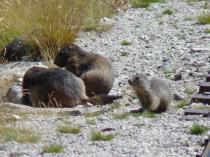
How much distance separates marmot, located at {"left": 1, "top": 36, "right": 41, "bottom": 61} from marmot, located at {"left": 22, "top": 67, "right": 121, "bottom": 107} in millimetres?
2717

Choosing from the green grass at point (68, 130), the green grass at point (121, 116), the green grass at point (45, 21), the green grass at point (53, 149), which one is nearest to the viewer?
the green grass at point (53, 149)

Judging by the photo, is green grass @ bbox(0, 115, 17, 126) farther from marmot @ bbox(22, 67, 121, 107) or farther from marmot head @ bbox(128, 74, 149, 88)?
marmot @ bbox(22, 67, 121, 107)

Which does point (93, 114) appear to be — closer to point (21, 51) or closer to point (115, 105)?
point (115, 105)

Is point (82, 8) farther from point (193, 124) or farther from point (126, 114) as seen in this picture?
point (193, 124)

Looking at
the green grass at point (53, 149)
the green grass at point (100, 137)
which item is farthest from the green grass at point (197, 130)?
the green grass at point (53, 149)

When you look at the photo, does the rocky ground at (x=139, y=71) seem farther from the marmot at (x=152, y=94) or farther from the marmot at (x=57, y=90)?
the marmot at (x=57, y=90)

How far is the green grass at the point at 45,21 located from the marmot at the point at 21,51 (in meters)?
0.13

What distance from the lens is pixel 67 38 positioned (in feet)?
47.8

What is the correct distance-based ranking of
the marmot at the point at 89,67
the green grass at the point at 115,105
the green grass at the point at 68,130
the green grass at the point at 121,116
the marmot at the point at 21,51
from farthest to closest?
the marmot at the point at 21,51 → the marmot at the point at 89,67 → the green grass at the point at 115,105 → the green grass at the point at 121,116 → the green grass at the point at 68,130

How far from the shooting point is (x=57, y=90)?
11.4 metres

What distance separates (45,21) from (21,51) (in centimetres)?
66

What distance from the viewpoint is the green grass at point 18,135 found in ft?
27.5

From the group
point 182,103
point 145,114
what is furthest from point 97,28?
point 145,114

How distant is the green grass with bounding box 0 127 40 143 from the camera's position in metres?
8.37
